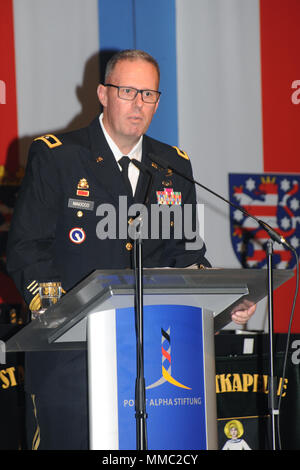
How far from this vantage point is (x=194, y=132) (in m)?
4.92

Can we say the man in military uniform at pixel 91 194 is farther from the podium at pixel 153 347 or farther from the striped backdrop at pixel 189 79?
the striped backdrop at pixel 189 79

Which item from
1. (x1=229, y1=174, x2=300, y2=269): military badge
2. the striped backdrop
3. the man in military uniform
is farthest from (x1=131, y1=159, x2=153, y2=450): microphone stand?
(x1=229, y1=174, x2=300, y2=269): military badge

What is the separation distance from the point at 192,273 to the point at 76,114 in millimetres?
2975

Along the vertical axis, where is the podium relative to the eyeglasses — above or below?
below

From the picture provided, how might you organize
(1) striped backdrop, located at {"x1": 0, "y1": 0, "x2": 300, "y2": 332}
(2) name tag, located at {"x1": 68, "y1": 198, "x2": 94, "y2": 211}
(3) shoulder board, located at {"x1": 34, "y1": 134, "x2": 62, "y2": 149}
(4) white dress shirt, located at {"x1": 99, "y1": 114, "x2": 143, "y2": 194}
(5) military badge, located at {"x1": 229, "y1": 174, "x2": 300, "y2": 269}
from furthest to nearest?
1. (5) military badge, located at {"x1": 229, "y1": 174, "x2": 300, "y2": 269}
2. (1) striped backdrop, located at {"x1": 0, "y1": 0, "x2": 300, "y2": 332}
3. (4) white dress shirt, located at {"x1": 99, "y1": 114, "x2": 143, "y2": 194}
4. (3) shoulder board, located at {"x1": 34, "y1": 134, "x2": 62, "y2": 149}
5. (2) name tag, located at {"x1": 68, "y1": 198, "x2": 94, "y2": 211}

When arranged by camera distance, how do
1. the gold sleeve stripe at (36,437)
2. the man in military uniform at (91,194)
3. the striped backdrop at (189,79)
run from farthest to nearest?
the striped backdrop at (189,79) → the man in military uniform at (91,194) → the gold sleeve stripe at (36,437)

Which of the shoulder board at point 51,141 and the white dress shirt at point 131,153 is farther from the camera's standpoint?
the white dress shirt at point 131,153

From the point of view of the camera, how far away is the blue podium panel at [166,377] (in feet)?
6.27

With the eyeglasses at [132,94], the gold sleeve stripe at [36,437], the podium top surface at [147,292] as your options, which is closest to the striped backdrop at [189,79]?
the eyeglasses at [132,94]

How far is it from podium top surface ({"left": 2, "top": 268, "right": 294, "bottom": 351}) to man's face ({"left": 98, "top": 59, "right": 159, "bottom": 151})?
3.00ft

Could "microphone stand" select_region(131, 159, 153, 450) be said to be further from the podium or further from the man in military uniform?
the man in military uniform

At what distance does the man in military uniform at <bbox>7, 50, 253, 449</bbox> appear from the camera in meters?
2.40

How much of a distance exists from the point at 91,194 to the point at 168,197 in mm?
375
